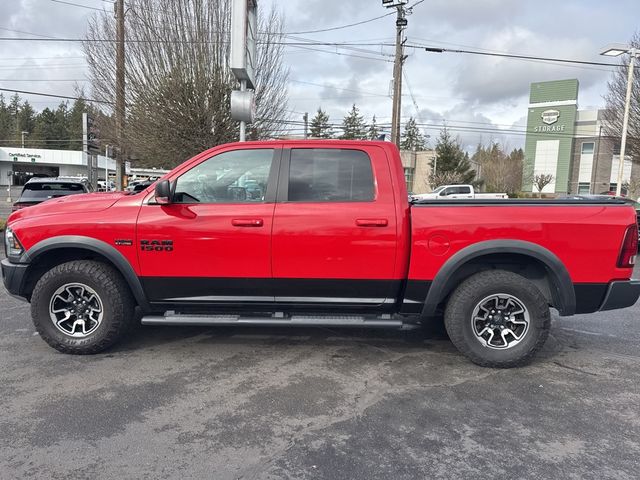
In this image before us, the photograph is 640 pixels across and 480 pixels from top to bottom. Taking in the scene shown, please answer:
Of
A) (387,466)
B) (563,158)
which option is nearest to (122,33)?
(387,466)

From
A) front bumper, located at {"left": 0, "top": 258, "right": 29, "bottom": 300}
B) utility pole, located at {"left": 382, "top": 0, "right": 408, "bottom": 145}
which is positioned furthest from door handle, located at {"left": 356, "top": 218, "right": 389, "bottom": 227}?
utility pole, located at {"left": 382, "top": 0, "right": 408, "bottom": 145}

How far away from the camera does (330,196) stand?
424 cm

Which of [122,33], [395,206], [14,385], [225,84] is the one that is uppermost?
[122,33]

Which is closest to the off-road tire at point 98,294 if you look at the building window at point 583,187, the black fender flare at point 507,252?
the black fender flare at point 507,252

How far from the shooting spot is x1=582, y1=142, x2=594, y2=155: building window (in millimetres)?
45203

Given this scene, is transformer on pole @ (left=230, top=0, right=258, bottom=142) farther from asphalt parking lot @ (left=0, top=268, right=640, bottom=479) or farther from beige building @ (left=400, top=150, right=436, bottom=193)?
beige building @ (left=400, top=150, right=436, bottom=193)

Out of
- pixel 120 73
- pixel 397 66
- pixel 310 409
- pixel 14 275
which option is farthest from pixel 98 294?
pixel 397 66

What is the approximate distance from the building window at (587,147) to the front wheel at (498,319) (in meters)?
48.4

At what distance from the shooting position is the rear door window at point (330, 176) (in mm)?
Answer: 4234

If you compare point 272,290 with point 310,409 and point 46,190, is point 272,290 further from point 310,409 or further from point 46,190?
point 46,190

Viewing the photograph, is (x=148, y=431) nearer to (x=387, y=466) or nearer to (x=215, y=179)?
(x=387, y=466)

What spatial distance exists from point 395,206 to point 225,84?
10657 mm

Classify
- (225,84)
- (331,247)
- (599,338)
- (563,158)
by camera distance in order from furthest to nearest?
(563,158) → (225,84) → (599,338) → (331,247)

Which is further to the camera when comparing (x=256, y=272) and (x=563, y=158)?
(x=563, y=158)
